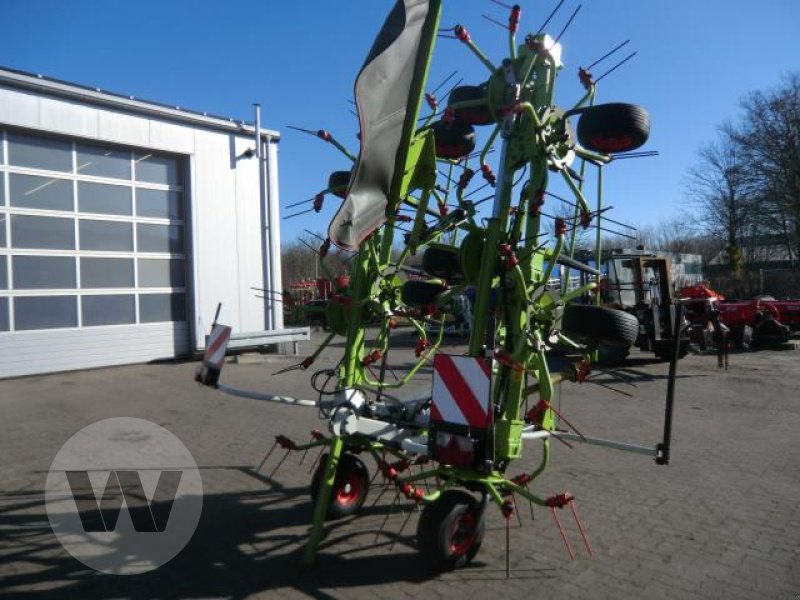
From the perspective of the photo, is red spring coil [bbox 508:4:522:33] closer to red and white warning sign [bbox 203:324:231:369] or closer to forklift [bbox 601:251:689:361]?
red and white warning sign [bbox 203:324:231:369]

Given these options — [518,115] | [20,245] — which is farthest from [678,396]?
[20,245]

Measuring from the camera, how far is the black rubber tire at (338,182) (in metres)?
5.55

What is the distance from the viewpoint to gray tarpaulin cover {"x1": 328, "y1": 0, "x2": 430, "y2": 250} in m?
3.46

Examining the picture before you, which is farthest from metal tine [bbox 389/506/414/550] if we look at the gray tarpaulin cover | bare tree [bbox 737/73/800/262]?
bare tree [bbox 737/73/800/262]

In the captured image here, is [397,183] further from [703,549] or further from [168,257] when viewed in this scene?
[168,257]

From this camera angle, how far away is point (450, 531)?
3885 mm

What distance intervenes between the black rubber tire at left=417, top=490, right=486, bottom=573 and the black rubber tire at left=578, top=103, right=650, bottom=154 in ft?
7.88

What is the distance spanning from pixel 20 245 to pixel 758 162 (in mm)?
34533

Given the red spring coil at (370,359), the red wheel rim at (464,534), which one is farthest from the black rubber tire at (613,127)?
the red wheel rim at (464,534)

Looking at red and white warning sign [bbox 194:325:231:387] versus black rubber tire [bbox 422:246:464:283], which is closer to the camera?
red and white warning sign [bbox 194:325:231:387]

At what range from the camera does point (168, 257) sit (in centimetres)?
1482

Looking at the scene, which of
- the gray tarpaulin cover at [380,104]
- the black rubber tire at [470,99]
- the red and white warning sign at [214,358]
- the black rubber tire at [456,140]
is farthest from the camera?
the black rubber tire at [456,140]

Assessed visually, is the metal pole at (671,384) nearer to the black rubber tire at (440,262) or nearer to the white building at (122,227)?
the black rubber tire at (440,262)

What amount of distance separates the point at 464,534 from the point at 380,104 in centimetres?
268
